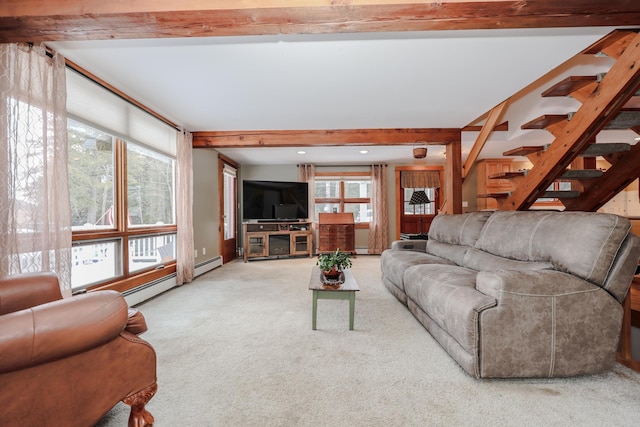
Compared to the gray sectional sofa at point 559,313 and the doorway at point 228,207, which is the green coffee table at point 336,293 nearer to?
the gray sectional sofa at point 559,313

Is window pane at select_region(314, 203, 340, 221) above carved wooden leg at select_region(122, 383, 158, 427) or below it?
above

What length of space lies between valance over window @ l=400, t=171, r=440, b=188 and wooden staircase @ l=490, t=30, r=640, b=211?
11.6 ft

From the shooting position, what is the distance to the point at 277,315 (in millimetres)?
2869

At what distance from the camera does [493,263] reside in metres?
2.45

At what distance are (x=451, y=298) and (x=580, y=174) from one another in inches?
90.8

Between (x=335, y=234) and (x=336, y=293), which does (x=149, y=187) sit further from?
(x=335, y=234)

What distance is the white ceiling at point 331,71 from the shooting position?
2.14m

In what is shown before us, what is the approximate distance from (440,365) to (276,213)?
521 centimetres

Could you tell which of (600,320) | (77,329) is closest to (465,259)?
(600,320)

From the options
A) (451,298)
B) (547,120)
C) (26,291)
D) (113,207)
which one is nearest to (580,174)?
(547,120)

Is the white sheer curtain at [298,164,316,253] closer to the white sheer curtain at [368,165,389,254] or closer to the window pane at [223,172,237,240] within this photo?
the white sheer curtain at [368,165,389,254]

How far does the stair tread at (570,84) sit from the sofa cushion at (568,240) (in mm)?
1116

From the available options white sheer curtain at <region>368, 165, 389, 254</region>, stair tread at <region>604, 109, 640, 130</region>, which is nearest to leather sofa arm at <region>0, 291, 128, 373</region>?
stair tread at <region>604, 109, 640, 130</region>

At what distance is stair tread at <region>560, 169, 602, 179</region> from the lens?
115 inches
